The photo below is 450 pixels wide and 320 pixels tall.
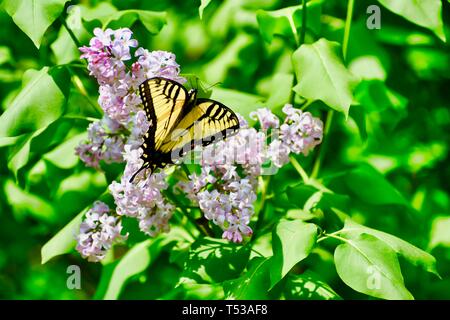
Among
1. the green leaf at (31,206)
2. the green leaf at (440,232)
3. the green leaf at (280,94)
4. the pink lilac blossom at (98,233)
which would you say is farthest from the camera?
the green leaf at (31,206)

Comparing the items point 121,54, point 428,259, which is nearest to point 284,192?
point 428,259

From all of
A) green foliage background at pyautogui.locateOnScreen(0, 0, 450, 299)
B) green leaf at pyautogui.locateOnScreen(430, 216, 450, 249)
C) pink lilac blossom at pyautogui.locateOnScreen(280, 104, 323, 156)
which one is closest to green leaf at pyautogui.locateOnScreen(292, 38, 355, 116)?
green foliage background at pyautogui.locateOnScreen(0, 0, 450, 299)

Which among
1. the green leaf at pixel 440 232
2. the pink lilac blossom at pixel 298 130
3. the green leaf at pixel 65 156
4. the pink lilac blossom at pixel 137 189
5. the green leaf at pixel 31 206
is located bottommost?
the green leaf at pixel 31 206

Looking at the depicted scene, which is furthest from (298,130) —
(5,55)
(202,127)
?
(5,55)

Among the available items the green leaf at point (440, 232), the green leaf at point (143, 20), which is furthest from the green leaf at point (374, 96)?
the green leaf at point (143, 20)

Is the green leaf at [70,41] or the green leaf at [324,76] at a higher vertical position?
the green leaf at [324,76]

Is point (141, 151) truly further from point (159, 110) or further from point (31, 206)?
point (31, 206)

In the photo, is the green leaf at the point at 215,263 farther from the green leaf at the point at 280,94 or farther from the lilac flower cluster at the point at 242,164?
the green leaf at the point at 280,94
